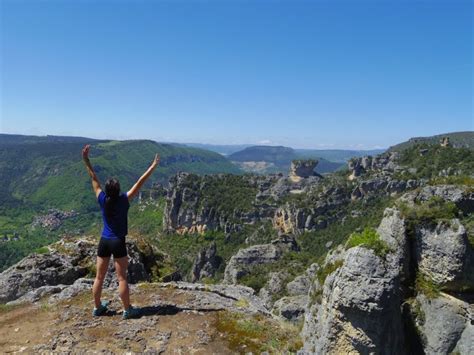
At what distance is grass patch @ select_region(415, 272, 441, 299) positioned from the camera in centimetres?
1032

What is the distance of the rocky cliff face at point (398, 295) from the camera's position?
30.9 ft

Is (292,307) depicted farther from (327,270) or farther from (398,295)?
(398,295)

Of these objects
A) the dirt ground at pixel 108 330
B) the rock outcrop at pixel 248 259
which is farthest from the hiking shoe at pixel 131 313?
the rock outcrop at pixel 248 259

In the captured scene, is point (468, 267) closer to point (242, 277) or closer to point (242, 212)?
point (242, 277)

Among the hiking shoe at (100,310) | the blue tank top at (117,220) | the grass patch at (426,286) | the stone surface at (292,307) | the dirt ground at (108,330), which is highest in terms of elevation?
the blue tank top at (117,220)

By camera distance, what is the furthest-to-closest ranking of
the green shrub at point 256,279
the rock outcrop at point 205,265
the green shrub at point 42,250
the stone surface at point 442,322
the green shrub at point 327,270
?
1. the rock outcrop at point 205,265
2. the green shrub at point 256,279
3. the green shrub at point 42,250
4. the green shrub at point 327,270
5. the stone surface at point 442,322

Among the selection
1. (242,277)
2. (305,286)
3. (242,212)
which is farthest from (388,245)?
(242,212)

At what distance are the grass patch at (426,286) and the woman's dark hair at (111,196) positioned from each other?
8216 mm

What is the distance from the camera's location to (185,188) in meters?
168

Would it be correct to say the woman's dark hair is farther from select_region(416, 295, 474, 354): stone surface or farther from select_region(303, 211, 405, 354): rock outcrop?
select_region(416, 295, 474, 354): stone surface

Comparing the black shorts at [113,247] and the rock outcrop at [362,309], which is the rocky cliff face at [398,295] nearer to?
the rock outcrop at [362,309]

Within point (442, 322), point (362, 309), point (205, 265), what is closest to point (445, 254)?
point (442, 322)

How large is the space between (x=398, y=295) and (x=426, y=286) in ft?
3.68

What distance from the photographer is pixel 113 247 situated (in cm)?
1002
